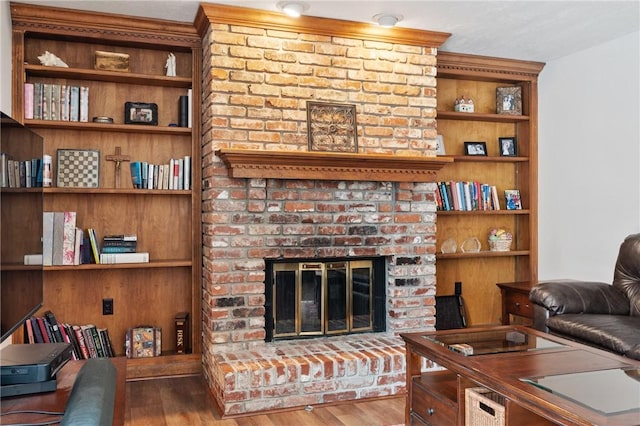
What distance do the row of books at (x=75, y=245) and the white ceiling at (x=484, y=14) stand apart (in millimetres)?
1336

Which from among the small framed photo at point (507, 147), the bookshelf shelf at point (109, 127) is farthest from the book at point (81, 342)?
the small framed photo at point (507, 147)

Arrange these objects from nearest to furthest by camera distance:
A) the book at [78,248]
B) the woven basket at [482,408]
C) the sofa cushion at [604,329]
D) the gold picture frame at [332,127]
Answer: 1. the woven basket at [482,408]
2. the sofa cushion at [604,329]
3. the book at [78,248]
4. the gold picture frame at [332,127]

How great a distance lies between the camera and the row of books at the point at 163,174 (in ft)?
12.1

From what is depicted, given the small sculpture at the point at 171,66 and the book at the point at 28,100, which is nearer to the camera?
the book at the point at 28,100

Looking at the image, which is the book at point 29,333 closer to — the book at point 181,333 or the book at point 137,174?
the book at point 181,333

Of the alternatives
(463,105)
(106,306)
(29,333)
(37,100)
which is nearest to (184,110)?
(37,100)

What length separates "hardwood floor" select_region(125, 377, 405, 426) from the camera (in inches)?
115

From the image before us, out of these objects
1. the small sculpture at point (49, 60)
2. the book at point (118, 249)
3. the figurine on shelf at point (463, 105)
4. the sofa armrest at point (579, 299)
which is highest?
the small sculpture at point (49, 60)

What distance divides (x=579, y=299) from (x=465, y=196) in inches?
53.9

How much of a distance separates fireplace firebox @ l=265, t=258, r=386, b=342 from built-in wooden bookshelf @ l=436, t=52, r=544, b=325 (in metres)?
0.93

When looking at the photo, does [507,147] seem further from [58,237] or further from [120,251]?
[58,237]

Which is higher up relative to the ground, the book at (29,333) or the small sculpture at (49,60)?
the small sculpture at (49,60)

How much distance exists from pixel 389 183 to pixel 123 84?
6.40ft

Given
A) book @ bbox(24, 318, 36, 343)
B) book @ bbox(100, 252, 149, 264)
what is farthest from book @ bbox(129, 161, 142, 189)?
book @ bbox(24, 318, 36, 343)
